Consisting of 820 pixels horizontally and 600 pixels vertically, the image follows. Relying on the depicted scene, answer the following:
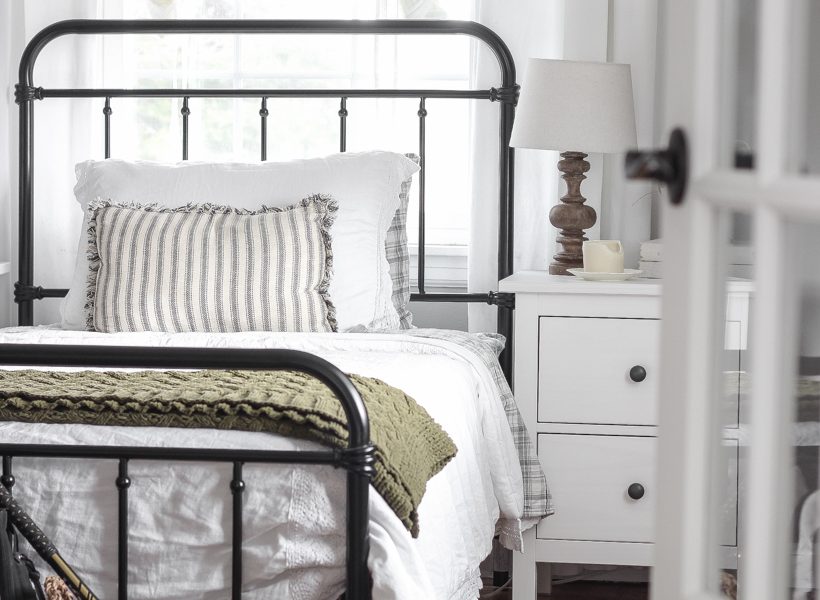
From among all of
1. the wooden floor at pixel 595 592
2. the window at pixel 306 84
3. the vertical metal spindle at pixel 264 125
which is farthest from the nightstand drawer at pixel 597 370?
the vertical metal spindle at pixel 264 125

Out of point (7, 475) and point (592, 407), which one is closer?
point (7, 475)

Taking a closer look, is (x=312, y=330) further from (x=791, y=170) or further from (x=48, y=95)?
(x=791, y=170)

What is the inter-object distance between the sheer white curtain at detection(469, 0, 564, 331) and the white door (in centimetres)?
183

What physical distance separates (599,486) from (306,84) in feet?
4.40

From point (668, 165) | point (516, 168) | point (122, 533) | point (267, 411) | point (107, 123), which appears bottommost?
point (122, 533)

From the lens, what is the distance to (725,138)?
80 cm

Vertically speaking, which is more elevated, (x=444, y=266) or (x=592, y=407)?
(x=444, y=266)

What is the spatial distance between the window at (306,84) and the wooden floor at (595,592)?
84 cm

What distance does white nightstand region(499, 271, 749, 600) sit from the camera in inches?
89.3

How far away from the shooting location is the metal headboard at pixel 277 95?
2.70m

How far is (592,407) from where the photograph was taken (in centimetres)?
228

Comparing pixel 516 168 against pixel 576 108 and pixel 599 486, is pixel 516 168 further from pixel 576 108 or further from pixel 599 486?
pixel 599 486

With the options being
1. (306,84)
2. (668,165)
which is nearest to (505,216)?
(306,84)

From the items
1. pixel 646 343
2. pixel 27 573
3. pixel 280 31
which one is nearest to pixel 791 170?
pixel 27 573
